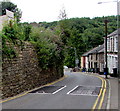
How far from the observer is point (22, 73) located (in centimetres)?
1667

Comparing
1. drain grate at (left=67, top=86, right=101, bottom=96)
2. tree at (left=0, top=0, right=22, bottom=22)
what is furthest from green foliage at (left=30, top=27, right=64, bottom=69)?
tree at (left=0, top=0, right=22, bottom=22)

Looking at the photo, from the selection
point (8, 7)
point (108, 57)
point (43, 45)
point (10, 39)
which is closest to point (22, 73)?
point (10, 39)

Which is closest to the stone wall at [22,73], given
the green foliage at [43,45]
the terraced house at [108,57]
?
the green foliage at [43,45]

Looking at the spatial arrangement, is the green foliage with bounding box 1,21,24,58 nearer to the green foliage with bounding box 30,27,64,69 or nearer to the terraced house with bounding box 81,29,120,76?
the green foliage with bounding box 30,27,64,69

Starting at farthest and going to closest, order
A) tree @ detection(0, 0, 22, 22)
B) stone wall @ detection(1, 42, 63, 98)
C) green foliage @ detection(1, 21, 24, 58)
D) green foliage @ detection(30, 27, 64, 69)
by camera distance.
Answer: tree @ detection(0, 0, 22, 22) < green foliage @ detection(30, 27, 64, 69) < green foliage @ detection(1, 21, 24, 58) < stone wall @ detection(1, 42, 63, 98)

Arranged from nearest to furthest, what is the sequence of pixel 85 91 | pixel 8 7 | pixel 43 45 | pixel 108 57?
pixel 85 91
pixel 43 45
pixel 8 7
pixel 108 57

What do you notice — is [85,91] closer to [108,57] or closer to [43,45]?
[43,45]

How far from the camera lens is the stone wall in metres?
14.1

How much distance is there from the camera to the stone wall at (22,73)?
14148mm

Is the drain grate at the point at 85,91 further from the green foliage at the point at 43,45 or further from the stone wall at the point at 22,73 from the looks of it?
the green foliage at the point at 43,45

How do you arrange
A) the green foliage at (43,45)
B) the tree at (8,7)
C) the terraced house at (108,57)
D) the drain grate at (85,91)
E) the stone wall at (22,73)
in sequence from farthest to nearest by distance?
the tree at (8,7)
the terraced house at (108,57)
the green foliage at (43,45)
the drain grate at (85,91)
the stone wall at (22,73)

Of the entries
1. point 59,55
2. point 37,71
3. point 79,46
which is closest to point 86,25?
point 79,46

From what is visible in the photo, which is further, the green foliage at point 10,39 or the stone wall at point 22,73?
the green foliage at point 10,39

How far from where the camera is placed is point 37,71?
67.3ft
